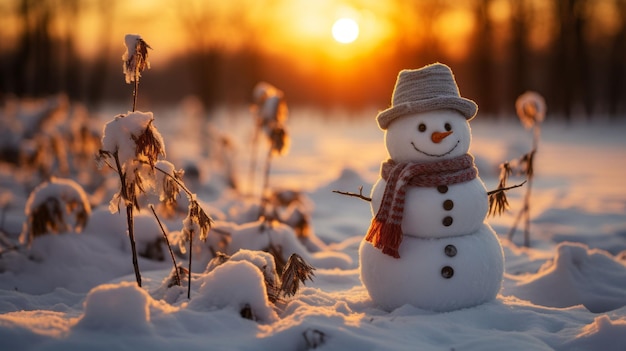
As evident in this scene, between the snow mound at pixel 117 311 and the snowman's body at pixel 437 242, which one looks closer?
the snow mound at pixel 117 311

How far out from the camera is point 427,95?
11.8 ft

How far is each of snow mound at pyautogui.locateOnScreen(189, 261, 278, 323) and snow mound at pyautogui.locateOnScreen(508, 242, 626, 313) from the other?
2.17m

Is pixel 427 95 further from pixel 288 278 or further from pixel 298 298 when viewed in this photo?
pixel 298 298

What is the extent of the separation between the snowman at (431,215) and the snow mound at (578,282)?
890 mm

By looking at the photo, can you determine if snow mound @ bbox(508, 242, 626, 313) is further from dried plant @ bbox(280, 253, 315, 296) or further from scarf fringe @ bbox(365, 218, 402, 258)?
dried plant @ bbox(280, 253, 315, 296)

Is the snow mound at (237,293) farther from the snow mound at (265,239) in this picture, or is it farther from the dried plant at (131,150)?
the snow mound at (265,239)

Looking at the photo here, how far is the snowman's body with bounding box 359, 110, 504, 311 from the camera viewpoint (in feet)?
11.3

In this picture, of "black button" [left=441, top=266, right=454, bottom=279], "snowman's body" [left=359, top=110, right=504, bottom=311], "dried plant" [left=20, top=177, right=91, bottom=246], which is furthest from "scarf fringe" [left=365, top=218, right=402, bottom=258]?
"dried plant" [left=20, top=177, right=91, bottom=246]

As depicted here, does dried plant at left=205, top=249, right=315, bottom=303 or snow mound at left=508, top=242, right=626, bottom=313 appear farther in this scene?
snow mound at left=508, top=242, right=626, bottom=313

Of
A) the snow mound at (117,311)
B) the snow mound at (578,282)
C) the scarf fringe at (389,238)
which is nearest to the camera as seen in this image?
the snow mound at (117,311)

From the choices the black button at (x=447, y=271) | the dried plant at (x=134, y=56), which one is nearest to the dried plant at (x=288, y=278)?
the black button at (x=447, y=271)

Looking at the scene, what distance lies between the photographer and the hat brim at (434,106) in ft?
11.5

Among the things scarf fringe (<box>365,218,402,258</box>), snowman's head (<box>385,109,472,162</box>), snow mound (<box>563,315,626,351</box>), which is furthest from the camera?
snowman's head (<box>385,109,472,162</box>)

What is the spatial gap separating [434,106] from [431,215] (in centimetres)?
67
